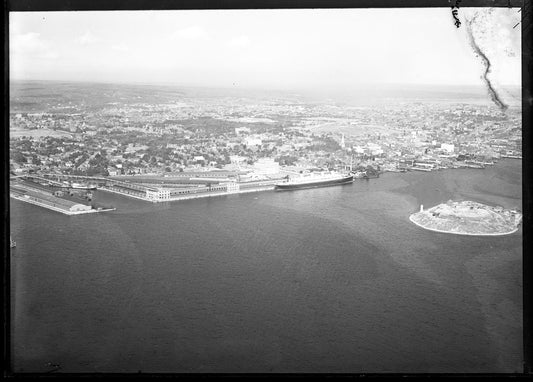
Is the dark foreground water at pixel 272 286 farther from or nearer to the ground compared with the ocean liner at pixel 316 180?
nearer to the ground

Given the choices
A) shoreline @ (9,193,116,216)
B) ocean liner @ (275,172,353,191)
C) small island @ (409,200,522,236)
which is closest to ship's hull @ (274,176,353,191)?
ocean liner @ (275,172,353,191)

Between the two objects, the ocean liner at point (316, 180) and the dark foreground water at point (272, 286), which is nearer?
the dark foreground water at point (272, 286)

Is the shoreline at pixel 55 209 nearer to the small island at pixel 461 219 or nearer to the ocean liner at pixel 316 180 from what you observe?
the ocean liner at pixel 316 180

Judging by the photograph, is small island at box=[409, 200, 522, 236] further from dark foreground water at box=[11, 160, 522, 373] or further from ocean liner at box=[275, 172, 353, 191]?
ocean liner at box=[275, 172, 353, 191]

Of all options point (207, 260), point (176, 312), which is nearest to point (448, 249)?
point (207, 260)

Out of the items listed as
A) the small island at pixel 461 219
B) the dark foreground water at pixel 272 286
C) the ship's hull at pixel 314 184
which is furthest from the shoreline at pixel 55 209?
the small island at pixel 461 219

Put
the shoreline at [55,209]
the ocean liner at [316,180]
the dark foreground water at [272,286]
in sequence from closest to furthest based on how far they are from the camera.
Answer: the dark foreground water at [272,286], the shoreline at [55,209], the ocean liner at [316,180]

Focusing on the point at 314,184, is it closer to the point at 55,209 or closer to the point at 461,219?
the point at 461,219
